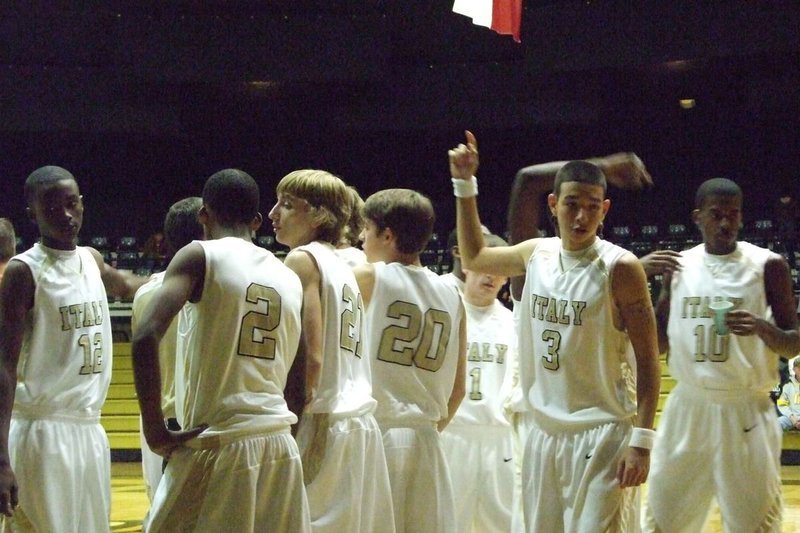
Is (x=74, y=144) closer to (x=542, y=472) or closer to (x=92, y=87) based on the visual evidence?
(x=92, y=87)

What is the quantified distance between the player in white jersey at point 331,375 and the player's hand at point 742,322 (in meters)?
1.81

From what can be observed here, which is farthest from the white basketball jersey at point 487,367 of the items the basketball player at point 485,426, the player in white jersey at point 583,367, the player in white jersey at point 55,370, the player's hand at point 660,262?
the player in white jersey at point 55,370

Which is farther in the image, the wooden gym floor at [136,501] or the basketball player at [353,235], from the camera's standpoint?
the wooden gym floor at [136,501]

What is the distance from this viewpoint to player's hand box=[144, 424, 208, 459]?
3.28m

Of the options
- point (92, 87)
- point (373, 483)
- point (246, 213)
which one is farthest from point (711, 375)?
point (92, 87)

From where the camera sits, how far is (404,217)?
462 centimetres

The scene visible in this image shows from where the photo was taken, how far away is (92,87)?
18.1m

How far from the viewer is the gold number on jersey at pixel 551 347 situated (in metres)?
4.21

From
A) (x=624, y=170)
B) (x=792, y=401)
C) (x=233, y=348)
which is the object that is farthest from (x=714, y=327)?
(x=792, y=401)

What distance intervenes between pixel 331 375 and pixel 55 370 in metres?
1.35

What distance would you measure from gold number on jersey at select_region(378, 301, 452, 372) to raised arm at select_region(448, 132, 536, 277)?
1.04 ft

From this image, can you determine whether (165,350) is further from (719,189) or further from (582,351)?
(719,189)

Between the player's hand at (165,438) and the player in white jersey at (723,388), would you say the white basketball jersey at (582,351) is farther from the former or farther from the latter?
the player's hand at (165,438)

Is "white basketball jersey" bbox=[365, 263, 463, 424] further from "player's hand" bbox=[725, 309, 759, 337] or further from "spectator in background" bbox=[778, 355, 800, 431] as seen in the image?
"spectator in background" bbox=[778, 355, 800, 431]
